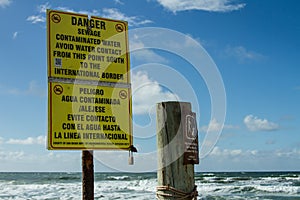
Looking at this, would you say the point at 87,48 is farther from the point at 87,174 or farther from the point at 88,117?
the point at 87,174

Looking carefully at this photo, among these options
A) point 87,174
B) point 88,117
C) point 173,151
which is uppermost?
point 88,117

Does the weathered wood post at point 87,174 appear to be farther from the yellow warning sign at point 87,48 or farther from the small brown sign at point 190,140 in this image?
the small brown sign at point 190,140

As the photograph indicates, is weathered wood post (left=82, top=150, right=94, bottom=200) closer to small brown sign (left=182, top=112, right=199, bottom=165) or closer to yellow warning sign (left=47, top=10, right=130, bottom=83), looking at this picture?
yellow warning sign (left=47, top=10, right=130, bottom=83)

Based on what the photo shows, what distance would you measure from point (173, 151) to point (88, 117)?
102cm

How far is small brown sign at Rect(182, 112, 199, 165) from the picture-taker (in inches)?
156

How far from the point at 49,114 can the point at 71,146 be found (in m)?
0.37

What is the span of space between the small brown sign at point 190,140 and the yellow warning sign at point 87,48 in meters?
0.95

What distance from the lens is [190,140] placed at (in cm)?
400

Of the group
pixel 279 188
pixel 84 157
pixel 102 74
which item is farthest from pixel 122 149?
pixel 279 188

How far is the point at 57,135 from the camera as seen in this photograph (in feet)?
14.4

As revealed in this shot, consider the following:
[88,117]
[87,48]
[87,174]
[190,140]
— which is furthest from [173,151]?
[87,48]

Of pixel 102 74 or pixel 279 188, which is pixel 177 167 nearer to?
pixel 102 74

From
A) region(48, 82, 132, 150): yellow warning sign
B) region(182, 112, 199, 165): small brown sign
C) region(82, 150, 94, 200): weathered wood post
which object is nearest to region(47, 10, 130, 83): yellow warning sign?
region(48, 82, 132, 150): yellow warning sign

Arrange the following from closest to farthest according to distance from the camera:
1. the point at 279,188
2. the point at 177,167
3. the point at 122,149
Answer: the point at 177,167
the point at 122,149
the point at 279,188
